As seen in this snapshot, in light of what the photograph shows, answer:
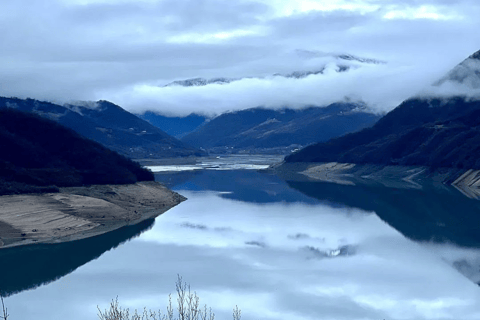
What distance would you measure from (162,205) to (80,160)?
10056mm

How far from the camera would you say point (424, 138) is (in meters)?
110

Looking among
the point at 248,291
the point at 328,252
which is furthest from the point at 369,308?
the point at 328,252

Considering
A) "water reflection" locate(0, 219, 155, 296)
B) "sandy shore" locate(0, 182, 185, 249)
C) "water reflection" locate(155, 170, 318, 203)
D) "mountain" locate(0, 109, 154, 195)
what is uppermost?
"mountain" locate(0, 109, 154, 195)

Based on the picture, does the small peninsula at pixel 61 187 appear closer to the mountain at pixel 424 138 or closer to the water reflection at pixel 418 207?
the water reflection at pixel 418 207

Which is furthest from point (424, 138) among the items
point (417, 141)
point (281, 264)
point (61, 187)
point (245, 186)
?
point (281, 264)

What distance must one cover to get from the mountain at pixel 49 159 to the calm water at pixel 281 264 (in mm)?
9713

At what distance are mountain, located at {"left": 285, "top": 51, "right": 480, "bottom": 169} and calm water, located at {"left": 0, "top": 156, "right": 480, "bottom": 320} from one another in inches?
1292

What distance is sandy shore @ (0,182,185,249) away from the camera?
4494 centimetres

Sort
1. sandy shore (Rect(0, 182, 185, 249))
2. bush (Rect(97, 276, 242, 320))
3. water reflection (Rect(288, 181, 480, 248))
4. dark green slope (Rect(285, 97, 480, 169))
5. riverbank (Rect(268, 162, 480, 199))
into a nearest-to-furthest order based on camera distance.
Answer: bush (Rect(97, 276, 242, 320)) < sandy shore (Rect(0, 182, 185, 249)) < water reflection (Rect(288, 181, 480, 248)) < riverbank (Rect(268, 162, 480, 199)) < dark green slope (Rect(285, 97, 480, 169))

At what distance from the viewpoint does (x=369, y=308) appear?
86.4 ft

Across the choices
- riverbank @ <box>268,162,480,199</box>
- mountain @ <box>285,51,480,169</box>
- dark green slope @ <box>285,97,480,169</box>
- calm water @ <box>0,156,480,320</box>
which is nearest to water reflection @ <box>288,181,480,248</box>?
calm water @ <box>0,156,480,320</box>

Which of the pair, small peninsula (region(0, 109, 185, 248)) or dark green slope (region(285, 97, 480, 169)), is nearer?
small peninsula (region(0, 109, 185, 248))

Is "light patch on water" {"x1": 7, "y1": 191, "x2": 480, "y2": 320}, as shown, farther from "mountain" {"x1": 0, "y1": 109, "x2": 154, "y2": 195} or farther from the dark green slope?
the dark green slope

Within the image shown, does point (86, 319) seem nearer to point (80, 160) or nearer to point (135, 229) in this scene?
point (135, 229)
